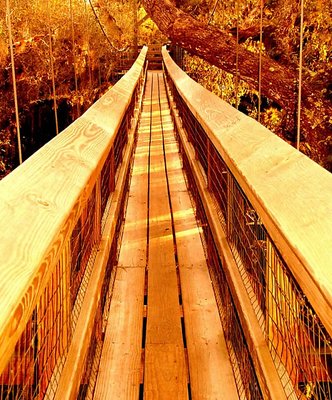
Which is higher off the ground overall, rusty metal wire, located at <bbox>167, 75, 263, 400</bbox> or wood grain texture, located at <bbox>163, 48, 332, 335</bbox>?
wood grain texture, located at <bbox>163, 48, 332, 335</bbox>

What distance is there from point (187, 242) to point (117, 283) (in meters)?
0.55

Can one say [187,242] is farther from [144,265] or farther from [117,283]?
[117,283]

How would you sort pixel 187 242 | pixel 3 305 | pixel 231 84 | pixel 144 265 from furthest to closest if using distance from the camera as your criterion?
pixel 231 84 → pixel 187 242 → pixel 144 265 → pixel 3 305

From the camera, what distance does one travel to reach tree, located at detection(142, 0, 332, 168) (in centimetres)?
548

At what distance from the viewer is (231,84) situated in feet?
24.8

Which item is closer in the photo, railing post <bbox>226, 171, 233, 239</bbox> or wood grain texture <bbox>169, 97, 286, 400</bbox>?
wood grain texture <bbox>169, 97, 286, 400</bbox>

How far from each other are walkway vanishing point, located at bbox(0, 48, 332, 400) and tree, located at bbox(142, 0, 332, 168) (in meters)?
2.45

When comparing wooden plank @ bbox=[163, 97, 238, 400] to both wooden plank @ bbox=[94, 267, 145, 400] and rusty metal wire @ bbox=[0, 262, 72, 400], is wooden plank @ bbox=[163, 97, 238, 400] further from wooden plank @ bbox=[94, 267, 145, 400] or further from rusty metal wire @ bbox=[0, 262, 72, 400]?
rusty metal wire @ bbox=[0, 262, 72, 400]

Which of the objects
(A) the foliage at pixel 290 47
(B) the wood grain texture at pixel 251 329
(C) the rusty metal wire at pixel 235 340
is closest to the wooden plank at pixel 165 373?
(C) the rusty metal wire at pixel 235 340

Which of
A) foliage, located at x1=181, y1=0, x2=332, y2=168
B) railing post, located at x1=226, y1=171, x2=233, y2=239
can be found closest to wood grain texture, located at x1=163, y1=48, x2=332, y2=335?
railing post, located at x1=226, y1=171, x2=233, y2=239

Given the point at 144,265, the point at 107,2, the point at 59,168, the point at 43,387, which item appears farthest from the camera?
the point at 107,2

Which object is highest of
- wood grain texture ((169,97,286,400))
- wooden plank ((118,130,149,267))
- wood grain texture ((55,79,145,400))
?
wood grain texture ((169,97,286,400))

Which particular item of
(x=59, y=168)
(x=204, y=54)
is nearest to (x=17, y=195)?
(x=59, y=168)

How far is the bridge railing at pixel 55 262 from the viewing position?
655 mm
